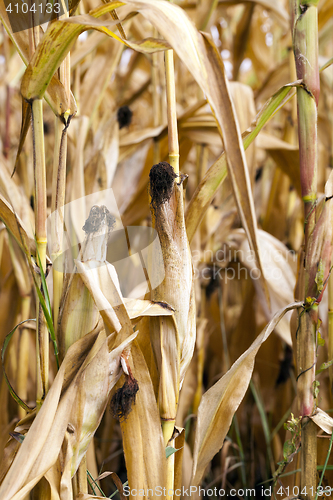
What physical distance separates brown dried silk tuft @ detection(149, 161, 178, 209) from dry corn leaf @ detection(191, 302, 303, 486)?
16 cm

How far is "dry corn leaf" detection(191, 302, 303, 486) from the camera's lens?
1.10 feet

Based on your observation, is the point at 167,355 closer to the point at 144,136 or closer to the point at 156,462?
the point at 156,462

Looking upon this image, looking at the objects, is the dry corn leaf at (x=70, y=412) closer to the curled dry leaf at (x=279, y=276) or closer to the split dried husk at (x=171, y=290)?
the split dried husk at (x=171, y=290)

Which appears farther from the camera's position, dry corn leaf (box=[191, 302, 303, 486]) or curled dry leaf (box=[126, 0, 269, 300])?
dry corn leaf (box=[191, 302, 303, 486])

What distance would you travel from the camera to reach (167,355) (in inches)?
12.1

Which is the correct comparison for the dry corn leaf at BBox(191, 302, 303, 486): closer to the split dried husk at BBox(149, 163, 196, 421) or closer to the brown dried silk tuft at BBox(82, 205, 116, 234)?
the split dried husk at BBox(149, 163, 196, 421)

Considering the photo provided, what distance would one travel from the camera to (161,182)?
28 centimetres

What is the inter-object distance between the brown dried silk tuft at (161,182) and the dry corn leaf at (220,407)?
0.16 meters

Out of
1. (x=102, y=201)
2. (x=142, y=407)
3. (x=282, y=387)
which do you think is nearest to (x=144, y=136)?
(x=102, y=201)

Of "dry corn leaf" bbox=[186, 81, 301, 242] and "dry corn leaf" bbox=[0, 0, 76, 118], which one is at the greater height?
"dry corn leaf" bbox=[0, 0, 76, 118]

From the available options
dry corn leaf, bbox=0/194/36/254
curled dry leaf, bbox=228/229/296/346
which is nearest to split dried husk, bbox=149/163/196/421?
dry corn leaf, bbox=0/194/36/254

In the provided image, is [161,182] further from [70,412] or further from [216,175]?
[70,412]

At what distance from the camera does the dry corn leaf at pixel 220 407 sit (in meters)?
0.34

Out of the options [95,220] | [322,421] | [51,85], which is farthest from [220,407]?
[51,85]
